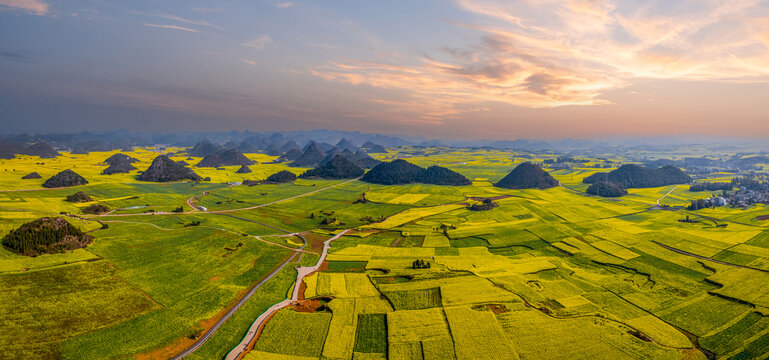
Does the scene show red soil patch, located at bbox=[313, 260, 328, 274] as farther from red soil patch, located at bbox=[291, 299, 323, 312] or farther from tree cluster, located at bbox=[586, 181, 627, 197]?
tree cluster, located at bbox=[586, 181, 627, 197]

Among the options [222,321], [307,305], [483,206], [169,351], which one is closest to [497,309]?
[307,305]

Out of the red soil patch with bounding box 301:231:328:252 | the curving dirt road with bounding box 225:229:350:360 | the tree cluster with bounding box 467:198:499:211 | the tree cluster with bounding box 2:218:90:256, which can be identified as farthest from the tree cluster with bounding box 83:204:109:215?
the tree cluster with bounding box 467:198:499:211

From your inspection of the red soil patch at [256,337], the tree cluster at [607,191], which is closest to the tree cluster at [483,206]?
the tree cluster at [607,191]

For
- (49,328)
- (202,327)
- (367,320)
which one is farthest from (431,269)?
(49,328)

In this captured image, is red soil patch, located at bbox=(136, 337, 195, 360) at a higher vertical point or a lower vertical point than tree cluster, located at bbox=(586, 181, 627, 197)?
lower

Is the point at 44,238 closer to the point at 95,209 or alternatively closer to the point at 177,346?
the point at 177,346

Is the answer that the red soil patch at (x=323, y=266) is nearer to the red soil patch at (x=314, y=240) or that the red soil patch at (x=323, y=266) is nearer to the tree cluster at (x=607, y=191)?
the red soil patch at (x=314, y=240)
